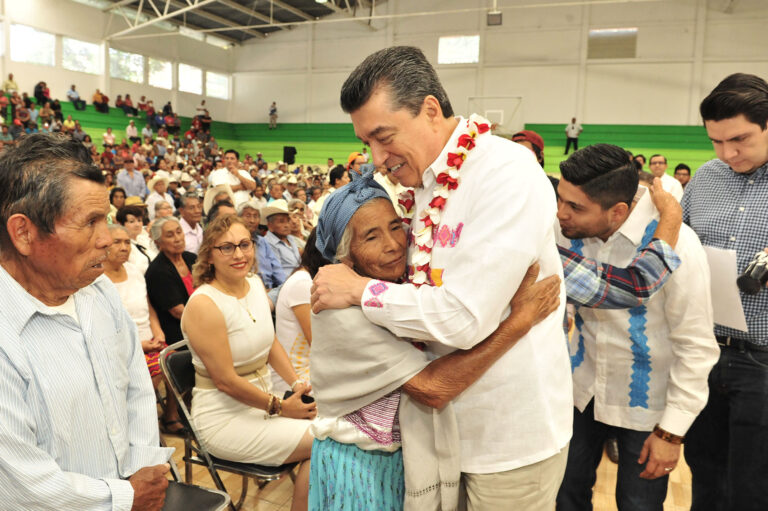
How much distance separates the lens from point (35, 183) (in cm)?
132

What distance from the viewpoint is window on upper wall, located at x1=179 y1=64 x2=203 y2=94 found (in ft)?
70.1

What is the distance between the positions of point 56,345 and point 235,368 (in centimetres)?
117

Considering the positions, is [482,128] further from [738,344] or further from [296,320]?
[296,320]

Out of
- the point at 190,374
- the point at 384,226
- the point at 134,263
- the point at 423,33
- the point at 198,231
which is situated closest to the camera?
the point at 384,226

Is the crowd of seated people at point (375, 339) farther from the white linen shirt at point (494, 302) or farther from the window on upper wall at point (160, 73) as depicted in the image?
the window on upper wall at point (160, 73)

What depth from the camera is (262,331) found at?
2.63 meters

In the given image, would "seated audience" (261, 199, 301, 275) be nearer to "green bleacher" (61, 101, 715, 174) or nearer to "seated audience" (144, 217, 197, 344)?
"seated audience" (144, 217, 197, 344)

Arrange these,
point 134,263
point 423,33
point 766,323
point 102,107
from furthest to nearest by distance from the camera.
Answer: point 423,33 < point 102,107 < point 134,263 < point 766,323

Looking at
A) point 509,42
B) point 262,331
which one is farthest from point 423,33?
point 262,331

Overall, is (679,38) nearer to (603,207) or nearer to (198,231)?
(198,231)

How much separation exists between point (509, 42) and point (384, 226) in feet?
60.2

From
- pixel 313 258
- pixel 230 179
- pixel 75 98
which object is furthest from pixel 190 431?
pixel 75 98

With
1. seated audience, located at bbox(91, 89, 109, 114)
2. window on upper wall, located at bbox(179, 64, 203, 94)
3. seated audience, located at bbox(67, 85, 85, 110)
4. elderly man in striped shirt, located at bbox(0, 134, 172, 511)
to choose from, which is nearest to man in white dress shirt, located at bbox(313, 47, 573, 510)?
elderly man in striped shirt, located at bbox(0, 134, 172, 511)

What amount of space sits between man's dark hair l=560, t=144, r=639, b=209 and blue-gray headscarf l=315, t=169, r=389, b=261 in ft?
2.05
